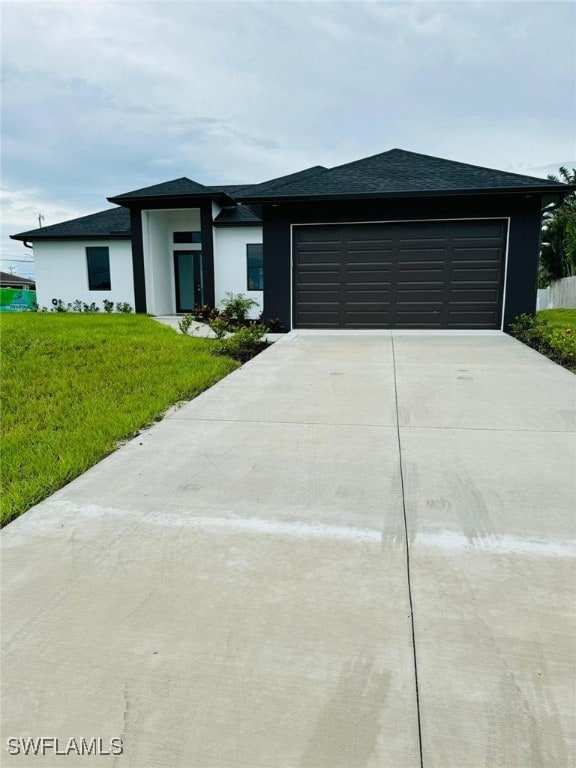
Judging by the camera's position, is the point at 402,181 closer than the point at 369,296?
Yes

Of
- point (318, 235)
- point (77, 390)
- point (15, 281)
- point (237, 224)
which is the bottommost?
point (77, 390)

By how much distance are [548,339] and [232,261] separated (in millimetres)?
10466

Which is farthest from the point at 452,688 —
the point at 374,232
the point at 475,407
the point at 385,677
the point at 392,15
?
the point at 392,15

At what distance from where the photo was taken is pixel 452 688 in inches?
71.6

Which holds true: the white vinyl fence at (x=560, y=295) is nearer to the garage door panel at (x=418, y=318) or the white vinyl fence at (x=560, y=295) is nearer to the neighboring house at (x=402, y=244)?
the neighboring house at (x=402, y=244)

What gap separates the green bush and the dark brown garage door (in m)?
0.68

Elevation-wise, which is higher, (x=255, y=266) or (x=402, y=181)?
(x=402, y=181)

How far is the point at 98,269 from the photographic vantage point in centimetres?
1873

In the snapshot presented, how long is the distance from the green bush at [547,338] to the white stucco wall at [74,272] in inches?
514

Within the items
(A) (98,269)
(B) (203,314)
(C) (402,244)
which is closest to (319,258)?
(C) (402,244)

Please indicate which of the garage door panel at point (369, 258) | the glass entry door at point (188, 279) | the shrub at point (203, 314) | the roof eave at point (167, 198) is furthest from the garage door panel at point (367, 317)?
the glass entry door at point (188, 279)

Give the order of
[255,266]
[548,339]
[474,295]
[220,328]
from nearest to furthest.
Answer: [548,339]
[220,328]
[474,295]
[255,266]

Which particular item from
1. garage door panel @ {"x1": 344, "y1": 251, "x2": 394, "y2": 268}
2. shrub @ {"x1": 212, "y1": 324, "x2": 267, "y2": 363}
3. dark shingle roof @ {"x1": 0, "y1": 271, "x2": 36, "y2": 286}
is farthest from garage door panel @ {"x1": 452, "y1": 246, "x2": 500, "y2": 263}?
dark shingle roof @ {"x1": 0, "y1": 271, "x2": 36, "y2": 286}

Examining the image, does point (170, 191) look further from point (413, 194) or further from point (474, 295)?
point (474, 295)
